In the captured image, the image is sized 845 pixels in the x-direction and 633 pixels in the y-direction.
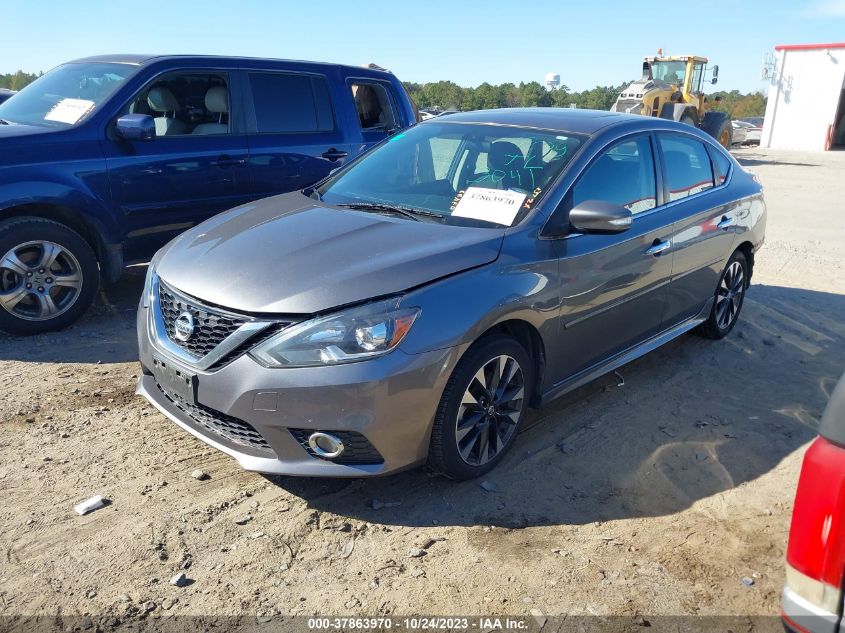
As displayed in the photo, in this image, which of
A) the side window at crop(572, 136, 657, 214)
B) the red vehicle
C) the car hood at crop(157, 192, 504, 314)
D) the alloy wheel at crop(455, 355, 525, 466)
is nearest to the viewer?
the red vehicle

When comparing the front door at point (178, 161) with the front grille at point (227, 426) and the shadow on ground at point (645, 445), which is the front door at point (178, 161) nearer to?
the front grille at point (227, 426)

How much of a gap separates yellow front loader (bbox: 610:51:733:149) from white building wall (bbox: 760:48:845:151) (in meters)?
15.8

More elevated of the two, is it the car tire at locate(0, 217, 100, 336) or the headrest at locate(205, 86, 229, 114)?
the headrest at locate(205, 86, 229, 114)

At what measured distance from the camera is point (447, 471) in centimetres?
321

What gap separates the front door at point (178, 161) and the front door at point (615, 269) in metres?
3.19

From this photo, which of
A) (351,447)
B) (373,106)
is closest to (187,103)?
(373,106)

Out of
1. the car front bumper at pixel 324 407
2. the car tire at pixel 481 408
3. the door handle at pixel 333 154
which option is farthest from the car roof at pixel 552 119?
the door handle at pixel 333 154

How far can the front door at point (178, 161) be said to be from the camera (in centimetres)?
524

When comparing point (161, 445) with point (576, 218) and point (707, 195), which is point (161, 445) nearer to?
point (576, 218)

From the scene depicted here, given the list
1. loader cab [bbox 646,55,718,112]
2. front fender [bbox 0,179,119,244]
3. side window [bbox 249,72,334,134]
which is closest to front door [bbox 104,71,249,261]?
front fender [bbox 0,179,119,244]

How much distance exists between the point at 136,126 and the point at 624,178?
135 inches

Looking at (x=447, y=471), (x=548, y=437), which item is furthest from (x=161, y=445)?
(x=548, y=437)

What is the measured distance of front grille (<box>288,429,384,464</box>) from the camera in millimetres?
2877

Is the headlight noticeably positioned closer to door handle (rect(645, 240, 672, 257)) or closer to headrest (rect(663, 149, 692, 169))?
door handle (rect(645, 240, 672, 257))
